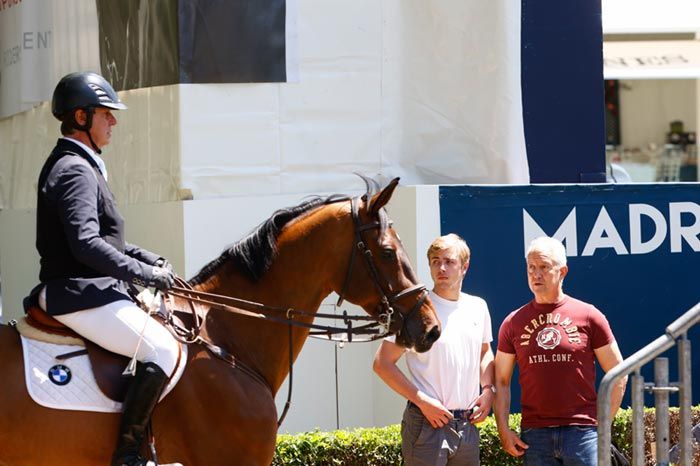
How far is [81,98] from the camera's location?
5.02m

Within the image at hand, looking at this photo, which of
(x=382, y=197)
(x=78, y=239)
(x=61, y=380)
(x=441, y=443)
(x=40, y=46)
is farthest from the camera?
(x=40, y=46)

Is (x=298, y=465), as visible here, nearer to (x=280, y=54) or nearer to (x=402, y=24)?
(x=280, y=54)

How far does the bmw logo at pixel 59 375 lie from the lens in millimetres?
4816

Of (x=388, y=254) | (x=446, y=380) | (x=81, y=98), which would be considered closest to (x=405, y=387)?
(x=446, y=380)

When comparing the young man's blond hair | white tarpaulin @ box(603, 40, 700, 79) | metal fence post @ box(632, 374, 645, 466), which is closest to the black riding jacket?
the young man's blond hair

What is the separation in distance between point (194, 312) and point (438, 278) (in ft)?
4.77

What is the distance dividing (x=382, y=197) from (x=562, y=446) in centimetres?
161

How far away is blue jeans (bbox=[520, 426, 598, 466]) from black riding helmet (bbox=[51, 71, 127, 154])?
8.86 ft

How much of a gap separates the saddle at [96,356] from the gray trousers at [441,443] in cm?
172

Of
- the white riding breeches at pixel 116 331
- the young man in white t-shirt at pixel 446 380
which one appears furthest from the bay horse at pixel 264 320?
the young man in white t-shirt at pixel 446 380

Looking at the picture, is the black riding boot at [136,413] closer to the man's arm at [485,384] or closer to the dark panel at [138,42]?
the man's arm at [485,384]

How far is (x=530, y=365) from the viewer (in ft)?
19.1

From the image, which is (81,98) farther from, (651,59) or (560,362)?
(651,59)

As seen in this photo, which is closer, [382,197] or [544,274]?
[382,197]
